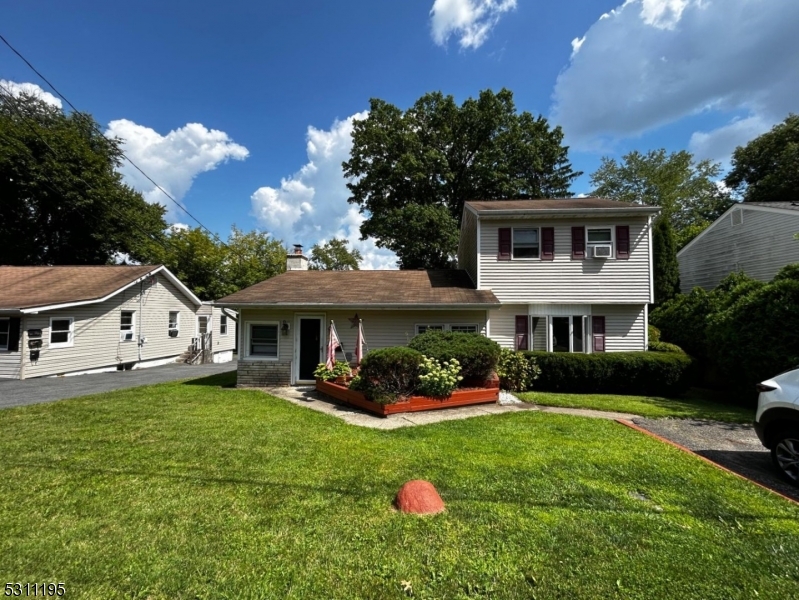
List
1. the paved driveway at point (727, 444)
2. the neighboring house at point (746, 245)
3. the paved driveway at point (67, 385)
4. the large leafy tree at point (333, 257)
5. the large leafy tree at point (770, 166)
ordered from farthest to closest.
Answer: the large leafy tree at point (333, 257)
the large leafy tree at point (770, 166)
the neighboring house at point (746, 245)
the paved driveway at point (67, 385)
the paved driveway at point (727, 444)

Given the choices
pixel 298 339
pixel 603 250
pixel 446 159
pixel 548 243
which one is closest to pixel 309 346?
pixel 298 339

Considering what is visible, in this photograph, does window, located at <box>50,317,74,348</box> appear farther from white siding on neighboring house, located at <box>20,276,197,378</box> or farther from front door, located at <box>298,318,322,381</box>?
front door, located at <box>298,318,322,381</box>

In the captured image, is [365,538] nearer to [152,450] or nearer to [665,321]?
[152,450]

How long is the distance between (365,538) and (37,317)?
16734mm

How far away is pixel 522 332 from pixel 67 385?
15.3 metres

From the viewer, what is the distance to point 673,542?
308 cm

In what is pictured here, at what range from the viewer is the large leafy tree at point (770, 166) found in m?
24.5

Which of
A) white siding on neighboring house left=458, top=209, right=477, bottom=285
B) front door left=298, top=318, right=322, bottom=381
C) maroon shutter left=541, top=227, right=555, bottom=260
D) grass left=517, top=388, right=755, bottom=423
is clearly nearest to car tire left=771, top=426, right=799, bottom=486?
grass left=517, top=388, right=755, bottom=423

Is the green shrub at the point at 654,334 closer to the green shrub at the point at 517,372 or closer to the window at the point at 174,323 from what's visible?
the green shrub at the point at 517,372

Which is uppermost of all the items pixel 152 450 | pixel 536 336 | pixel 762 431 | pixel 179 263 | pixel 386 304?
pixel 179 263

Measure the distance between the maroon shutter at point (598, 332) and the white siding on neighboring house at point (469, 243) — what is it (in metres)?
4.22

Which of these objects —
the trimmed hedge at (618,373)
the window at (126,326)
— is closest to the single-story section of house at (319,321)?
the trimmed hedge at (618,373)

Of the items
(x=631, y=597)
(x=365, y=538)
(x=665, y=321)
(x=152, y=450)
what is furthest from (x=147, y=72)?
(x=665, y=321)

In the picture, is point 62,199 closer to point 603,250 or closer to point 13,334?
point 13,334
